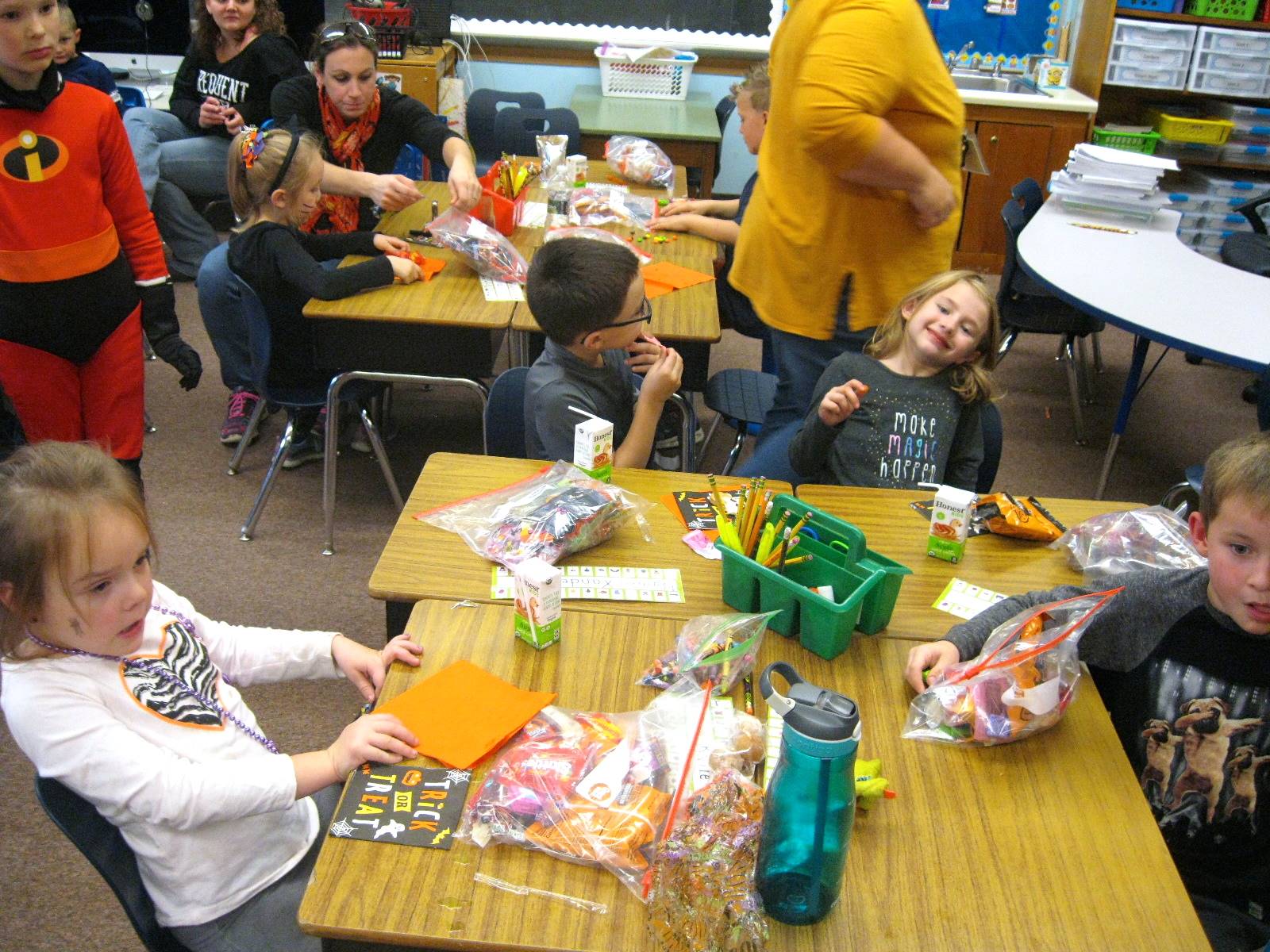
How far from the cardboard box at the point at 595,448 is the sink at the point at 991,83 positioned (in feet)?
14.6

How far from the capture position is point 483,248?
114 inches

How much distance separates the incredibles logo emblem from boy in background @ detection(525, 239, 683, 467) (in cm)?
107

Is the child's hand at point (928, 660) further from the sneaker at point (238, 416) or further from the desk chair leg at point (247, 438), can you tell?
the sneaker at point (238, 416)

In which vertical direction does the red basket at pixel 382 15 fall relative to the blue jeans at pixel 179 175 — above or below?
above

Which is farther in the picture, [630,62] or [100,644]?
[630,62]

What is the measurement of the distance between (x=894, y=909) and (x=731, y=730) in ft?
0.90

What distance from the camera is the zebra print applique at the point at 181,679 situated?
1.24m

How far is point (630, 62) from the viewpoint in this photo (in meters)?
5.36

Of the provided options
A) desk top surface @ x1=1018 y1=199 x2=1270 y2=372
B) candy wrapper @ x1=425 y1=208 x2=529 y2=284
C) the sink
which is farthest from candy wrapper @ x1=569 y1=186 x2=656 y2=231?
the sink

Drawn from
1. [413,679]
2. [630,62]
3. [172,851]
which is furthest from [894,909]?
[630,62]

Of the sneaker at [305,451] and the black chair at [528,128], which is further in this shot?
the black chair at [528,128]

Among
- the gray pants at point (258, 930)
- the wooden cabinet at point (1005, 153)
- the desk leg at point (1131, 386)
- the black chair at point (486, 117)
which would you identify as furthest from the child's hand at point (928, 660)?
the wooden cabinet at point (1005, 153)

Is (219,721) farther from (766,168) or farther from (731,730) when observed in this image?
(766,168)

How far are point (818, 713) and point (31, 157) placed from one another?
2.10 m
